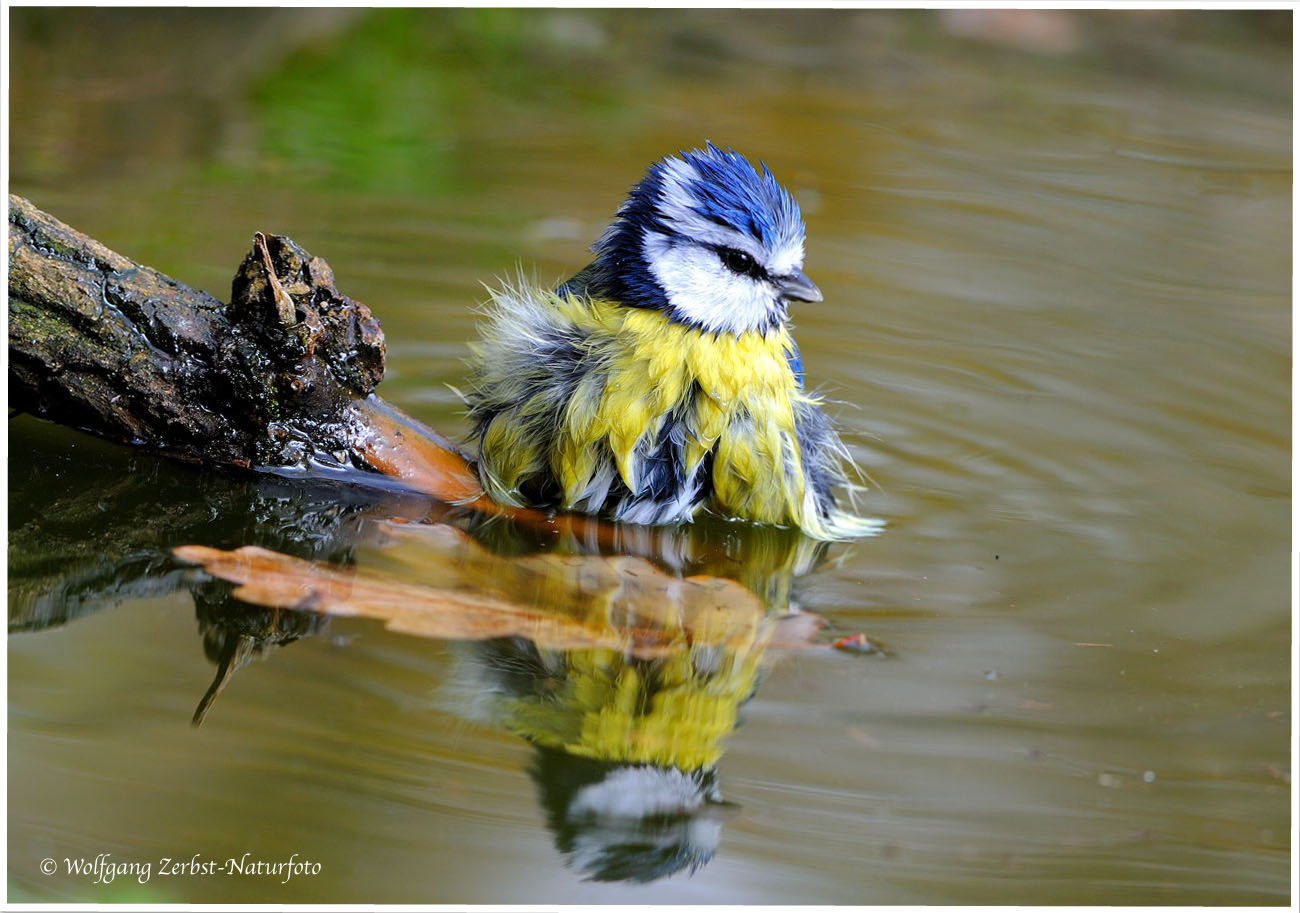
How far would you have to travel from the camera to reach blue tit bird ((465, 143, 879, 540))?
3.35 metres

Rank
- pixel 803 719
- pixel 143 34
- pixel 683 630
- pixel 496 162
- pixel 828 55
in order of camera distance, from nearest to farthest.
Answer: pixel 803 719
pixel 683 630
pixel 496 162
pixel 143 34
pixel 828 55

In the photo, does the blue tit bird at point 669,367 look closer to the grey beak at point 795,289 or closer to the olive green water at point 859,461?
the grey beak at point 795,289

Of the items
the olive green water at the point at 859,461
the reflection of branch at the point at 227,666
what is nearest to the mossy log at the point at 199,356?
the olive green water at the point at 859,461

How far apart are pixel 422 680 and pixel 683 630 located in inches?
23.9

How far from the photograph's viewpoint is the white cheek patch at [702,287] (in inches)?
133

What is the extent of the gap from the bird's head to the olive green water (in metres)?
0.69

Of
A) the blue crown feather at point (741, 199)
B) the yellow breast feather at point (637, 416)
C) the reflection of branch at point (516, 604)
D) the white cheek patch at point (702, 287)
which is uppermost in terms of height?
the blue crown feather at point (741, 199)

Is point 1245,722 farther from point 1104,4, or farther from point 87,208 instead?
point 1104,4

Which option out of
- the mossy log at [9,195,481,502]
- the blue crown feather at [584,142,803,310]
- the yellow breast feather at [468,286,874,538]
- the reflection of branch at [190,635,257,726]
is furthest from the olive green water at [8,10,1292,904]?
the blue crown feather at [584,142,803,310]

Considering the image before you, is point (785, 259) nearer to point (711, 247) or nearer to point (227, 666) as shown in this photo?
point (711, 247)

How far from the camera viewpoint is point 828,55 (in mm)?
8406

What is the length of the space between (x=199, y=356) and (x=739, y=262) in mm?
1346

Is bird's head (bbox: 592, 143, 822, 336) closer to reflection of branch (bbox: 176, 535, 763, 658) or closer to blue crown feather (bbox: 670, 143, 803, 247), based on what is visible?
blue crown feather (bbox: 670, 143, 803, 247)

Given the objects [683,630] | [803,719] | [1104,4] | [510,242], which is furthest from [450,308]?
[1104,4]
